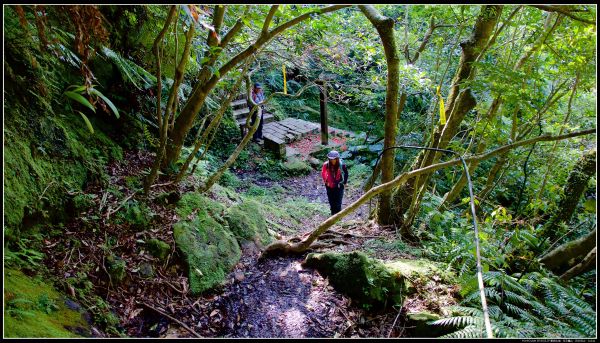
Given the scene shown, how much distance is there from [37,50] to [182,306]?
9.22ft

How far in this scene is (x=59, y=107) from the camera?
366 centimetres

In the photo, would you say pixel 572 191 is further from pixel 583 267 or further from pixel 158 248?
pixel 158 248

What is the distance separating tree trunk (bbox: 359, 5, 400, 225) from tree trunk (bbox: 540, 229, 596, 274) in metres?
2.30

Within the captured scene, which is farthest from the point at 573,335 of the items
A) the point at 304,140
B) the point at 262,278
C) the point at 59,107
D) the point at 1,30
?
the point at 304,140

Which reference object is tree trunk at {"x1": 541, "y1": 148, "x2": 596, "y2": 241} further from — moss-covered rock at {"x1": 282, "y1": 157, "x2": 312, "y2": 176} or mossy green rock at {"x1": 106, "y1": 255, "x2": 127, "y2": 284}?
moss-covered rock at {"x1": 282, "y1": 157, "x2": 312, "y2": 176}

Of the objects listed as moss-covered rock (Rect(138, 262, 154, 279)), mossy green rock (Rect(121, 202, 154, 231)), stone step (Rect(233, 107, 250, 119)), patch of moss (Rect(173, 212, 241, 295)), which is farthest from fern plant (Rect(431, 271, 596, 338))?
stone step (Rect(233, 107, 250, 119))

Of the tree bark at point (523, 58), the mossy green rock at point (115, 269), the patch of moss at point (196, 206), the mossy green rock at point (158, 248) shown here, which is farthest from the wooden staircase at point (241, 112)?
the mossy green rock at point (115, 269)

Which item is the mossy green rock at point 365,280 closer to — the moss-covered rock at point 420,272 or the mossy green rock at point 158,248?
the moss-covered rock at point 420,272

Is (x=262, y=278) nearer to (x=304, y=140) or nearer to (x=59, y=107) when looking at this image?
(x=59, y=107)

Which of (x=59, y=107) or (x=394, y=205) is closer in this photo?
(x=59, y=107)

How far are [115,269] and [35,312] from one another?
964 mm

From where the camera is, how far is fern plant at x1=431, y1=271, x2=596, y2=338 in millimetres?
2447

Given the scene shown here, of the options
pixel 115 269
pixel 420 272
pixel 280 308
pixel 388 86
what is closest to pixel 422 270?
pixel 420 272

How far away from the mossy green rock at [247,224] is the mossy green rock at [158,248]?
4.69ft
